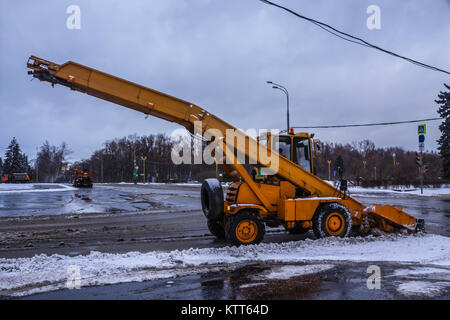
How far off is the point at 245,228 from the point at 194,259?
1561 mm

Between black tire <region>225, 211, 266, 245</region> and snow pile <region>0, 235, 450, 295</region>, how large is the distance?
0.29 metres

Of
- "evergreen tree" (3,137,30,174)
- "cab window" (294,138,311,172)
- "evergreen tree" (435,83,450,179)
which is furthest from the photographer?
"evergreen tree" (3,137,30,174)

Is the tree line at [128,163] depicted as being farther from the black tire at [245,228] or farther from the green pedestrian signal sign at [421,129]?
the black tire at [245,228]

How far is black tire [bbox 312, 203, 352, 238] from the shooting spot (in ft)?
26.4

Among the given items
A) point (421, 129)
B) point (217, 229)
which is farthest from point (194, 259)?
point (421, 129)

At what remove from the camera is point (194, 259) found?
647 centimetres

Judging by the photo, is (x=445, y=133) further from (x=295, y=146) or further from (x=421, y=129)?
(x=295, y=146)

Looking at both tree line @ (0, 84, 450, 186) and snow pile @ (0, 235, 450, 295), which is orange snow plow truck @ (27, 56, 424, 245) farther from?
tree line @ (0, 84, 450, 186)

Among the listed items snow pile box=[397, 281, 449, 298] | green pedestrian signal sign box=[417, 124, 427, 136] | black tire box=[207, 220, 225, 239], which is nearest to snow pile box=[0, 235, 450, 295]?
snow pile box=[397, 281, 449, 298]

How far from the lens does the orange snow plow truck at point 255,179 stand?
752 cm

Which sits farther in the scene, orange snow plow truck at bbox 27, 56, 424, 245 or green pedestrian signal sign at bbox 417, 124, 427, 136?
green pedestrian signal sign at bbox 417, 124, 427, 136

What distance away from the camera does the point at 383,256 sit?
261 inches

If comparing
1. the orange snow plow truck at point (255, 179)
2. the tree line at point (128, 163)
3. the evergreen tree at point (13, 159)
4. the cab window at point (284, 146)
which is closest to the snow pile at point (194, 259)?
the orange snow plow truck at point (255, 179)

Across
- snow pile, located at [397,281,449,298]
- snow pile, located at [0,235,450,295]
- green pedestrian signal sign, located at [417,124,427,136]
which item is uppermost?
green pedestrian signal sign, located at [417,124,427,136]
